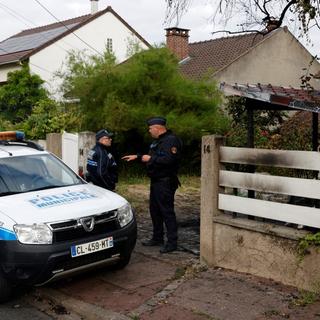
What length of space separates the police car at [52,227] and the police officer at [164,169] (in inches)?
29.5

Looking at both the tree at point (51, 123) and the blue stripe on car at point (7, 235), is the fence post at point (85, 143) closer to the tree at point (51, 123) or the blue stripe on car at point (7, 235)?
the tree at point (51, 123)

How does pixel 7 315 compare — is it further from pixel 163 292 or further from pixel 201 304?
pixel 201 304

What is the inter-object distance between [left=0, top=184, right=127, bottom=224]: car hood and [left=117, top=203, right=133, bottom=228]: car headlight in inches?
2.1

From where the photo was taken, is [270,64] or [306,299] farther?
[270,64]

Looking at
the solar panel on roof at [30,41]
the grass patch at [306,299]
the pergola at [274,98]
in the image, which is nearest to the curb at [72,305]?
the grass patch at [306,299]

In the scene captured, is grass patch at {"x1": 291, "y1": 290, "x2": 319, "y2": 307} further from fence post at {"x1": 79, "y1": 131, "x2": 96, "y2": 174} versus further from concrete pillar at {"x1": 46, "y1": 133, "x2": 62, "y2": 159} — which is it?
concrete pillar at {"x1": 46, "y1": 133, "x2": 62, "y2": 159}

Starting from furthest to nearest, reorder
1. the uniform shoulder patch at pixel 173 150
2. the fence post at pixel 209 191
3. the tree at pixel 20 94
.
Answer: the tree at pixel 20 94
the uniform shoulder patch at pixel 173 150
the fence post at pixel 209 191

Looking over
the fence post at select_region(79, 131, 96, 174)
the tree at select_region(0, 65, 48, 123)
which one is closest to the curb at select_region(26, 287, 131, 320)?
the fence post at select_region(79, 131, 96, 174)

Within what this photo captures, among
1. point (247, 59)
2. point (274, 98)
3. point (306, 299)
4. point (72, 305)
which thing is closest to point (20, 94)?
point (247, 59)

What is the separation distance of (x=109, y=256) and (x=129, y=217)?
22.4 inches

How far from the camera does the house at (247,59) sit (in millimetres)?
25828

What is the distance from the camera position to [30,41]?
32.9m

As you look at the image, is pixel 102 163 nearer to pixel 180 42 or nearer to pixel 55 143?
pixel 55 143

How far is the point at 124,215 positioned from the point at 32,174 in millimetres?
1330
